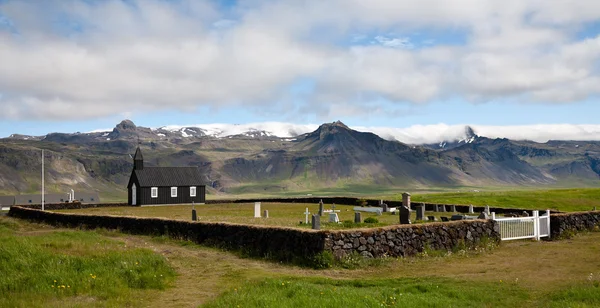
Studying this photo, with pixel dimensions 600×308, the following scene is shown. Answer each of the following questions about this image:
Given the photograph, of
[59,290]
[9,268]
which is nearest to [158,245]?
[9,268]

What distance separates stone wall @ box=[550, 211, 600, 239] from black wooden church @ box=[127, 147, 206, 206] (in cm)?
6573

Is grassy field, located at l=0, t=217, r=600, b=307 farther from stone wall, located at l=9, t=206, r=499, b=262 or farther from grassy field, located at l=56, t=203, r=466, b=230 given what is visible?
grassy field, located at l=56, t=203, r=466, b=230

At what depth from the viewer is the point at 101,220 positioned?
39.5 meters

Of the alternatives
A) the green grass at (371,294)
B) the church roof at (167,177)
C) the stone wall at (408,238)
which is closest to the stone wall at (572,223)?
the stone wall at (408,238)

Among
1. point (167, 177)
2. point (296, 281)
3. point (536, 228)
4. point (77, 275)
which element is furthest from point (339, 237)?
point (167, 177)

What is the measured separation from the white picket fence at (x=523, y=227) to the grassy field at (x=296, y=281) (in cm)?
380

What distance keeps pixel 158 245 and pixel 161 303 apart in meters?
13.6

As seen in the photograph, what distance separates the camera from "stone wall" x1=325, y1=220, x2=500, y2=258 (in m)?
22.0

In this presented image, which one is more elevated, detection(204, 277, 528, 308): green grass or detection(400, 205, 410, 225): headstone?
detection(400, 205, 410, 225): headstone

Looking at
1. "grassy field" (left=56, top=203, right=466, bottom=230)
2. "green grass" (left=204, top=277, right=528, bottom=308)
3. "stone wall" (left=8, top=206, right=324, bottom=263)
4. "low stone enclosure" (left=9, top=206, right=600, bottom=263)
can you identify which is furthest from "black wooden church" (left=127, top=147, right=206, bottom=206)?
"green grass" (left=204, top=277, right=528, bottom=308)

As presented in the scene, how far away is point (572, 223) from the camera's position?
107 feet

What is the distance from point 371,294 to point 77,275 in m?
8.66

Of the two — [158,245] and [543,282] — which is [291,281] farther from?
[158,245]

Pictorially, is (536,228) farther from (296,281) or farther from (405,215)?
(296,281)
